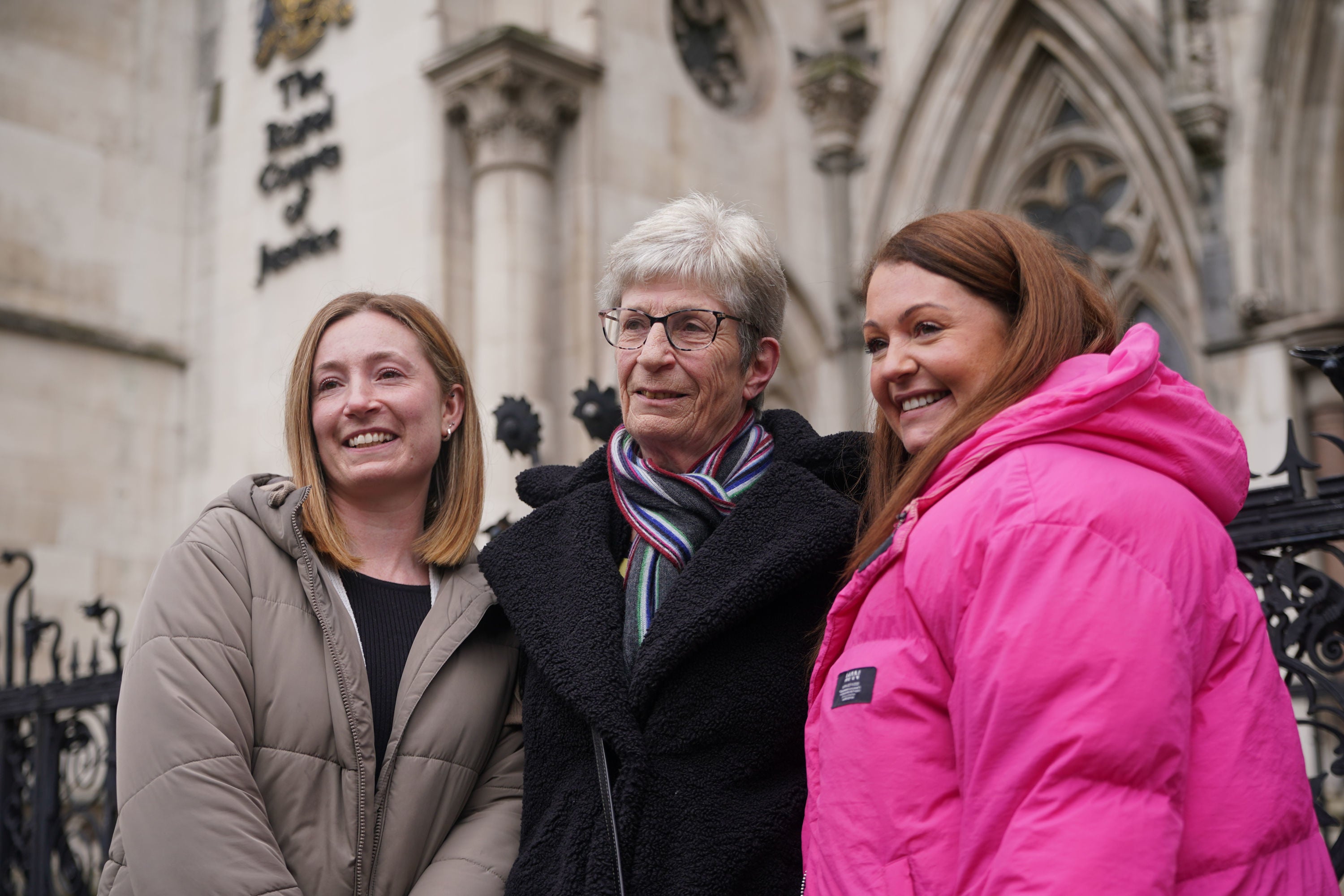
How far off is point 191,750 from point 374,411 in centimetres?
71

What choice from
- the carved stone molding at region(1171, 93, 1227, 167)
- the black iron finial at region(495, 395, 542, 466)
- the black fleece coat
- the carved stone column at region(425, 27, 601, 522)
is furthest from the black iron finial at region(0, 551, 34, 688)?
the carved stone molding at region(1171, 93, 1227, 167)

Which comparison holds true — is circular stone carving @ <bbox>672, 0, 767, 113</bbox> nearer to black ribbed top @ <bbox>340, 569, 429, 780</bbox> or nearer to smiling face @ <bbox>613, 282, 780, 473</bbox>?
smiling face @ <bbox>613, 282, 780, 473</bbox>

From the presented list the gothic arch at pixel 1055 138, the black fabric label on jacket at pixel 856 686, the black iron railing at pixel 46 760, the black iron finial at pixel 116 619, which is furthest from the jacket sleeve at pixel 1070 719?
the gothic arch at pixel 1055 138

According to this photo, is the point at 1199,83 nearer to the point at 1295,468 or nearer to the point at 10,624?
the point at 1295,468

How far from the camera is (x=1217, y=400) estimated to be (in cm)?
799

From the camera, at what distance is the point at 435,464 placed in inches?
102

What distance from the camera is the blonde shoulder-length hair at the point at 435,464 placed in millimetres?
2369

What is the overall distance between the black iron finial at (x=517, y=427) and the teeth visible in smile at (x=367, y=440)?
64.7 inches

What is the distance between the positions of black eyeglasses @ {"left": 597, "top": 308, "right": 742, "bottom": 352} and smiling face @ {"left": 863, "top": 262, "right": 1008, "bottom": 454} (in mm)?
457

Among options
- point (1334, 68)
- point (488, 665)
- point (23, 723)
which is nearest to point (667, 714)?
point (488, 665)

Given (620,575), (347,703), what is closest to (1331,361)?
(620,575)

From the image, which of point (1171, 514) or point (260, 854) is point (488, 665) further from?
point (1171, 514)

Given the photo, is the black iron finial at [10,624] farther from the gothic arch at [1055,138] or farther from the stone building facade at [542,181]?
the gothic arch at [1055,138]

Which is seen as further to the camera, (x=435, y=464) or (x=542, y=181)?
(x=542, y=181)
